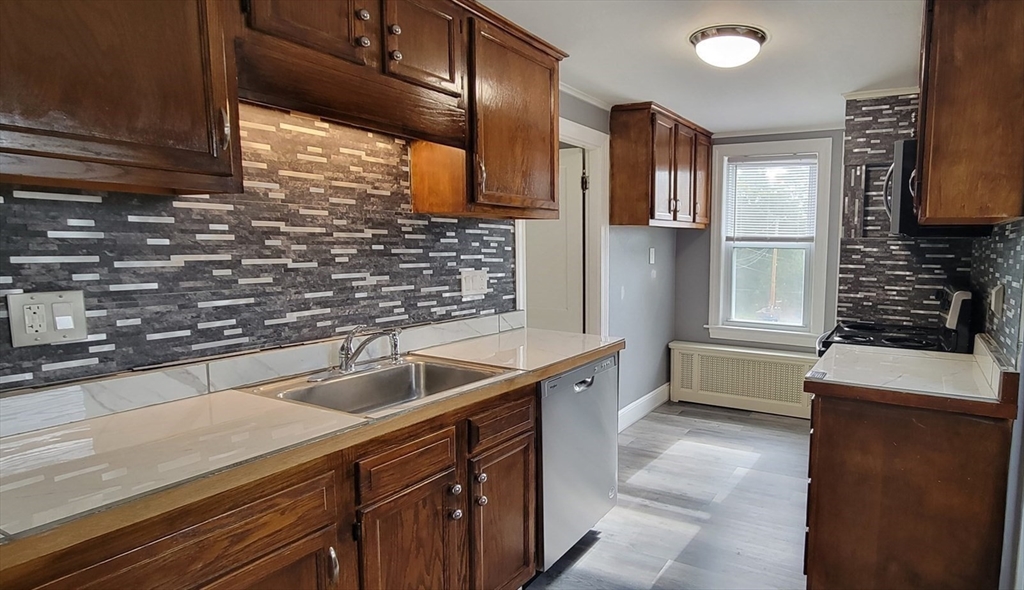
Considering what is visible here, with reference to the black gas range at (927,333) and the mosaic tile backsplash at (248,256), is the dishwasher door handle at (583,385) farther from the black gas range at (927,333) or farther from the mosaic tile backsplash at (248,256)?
the black gas range at (927,333)

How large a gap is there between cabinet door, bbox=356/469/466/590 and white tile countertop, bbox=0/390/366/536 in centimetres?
32

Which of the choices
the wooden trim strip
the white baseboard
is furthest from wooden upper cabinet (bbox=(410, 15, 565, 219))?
the white baseboard

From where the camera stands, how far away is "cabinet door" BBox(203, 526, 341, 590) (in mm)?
1158

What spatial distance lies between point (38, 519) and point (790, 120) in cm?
448

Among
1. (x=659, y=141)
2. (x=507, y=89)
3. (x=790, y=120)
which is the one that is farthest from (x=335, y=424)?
(x=790, y=120)

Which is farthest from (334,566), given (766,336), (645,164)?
(766,336)

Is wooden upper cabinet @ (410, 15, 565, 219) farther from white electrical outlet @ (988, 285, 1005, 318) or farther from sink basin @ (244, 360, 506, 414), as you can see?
white electrical outlet @ (988, 285, 1005, 318)

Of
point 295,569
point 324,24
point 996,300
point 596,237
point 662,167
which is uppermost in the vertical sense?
point 324,24

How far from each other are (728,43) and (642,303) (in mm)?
2267

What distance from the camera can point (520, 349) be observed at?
90.7 inches

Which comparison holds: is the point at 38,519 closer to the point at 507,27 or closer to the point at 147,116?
the point at 147,116

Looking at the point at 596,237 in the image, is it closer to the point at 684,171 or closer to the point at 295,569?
the point at 684,171

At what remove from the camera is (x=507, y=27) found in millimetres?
2188

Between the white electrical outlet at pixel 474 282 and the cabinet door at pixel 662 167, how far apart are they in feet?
4.99
